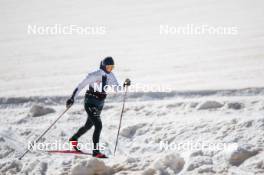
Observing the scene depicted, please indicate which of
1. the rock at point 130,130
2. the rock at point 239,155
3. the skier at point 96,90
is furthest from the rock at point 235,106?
the skier at point 96,90

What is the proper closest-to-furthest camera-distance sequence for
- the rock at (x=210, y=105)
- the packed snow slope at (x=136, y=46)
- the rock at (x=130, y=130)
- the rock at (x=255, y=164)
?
the rock at (x=255, y=164) < the rock at (x=130, y=130) < the rock at (x=210, y=105) < the packed snow slope at (x=136, y=46)

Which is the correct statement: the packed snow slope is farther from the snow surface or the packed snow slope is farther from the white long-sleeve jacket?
the white long-sleeve jacket

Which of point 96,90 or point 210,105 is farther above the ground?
point 96,90

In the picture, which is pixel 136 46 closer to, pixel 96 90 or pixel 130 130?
pixel 130 130

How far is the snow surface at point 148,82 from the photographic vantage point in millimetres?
8148

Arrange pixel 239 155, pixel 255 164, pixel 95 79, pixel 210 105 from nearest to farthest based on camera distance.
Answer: pixel 255 164 < pixel 239 155 < pixel 95 79 < pixel 210 105

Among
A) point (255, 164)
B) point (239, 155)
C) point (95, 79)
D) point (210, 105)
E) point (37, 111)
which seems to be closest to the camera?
point (255, 164)

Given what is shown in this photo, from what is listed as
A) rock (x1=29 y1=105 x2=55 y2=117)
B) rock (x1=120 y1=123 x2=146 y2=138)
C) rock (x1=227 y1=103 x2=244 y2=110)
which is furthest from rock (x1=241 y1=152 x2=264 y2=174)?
rock (x1=29 y1=105 x2=55 y2=117)

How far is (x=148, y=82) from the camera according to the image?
44.3 ft

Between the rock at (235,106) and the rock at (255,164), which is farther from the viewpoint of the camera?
the rock at (235,106)

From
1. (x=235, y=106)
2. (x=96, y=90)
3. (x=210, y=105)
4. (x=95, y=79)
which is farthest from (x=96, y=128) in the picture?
(x=235, y=106)

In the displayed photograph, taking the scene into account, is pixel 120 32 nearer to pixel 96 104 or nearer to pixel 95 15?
pixel 95 15

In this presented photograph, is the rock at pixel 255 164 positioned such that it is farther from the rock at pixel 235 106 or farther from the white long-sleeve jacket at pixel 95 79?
the white long-sleeve jacket at pixel 95 79

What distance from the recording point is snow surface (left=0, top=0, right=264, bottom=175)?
8.15 m
